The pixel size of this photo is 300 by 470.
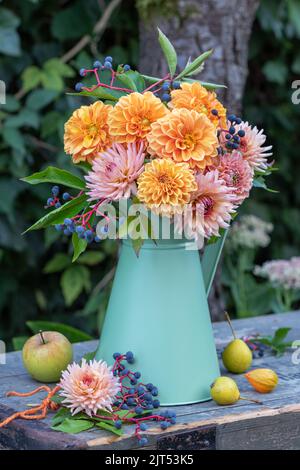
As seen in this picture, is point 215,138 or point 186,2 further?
point 186,2

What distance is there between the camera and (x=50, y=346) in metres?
1.27

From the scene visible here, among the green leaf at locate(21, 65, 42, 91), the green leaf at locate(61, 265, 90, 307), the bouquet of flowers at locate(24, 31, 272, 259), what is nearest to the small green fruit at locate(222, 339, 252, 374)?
the bouquet of flowers at locate(24, 31, 272, 259)

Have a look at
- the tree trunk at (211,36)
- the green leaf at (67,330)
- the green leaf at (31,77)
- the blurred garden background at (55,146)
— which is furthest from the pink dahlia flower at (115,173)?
the green leaf at (31,77)

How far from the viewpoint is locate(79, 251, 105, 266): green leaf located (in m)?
2.31

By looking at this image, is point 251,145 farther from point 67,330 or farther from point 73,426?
point 67,330

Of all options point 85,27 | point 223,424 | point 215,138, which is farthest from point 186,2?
point 223,424

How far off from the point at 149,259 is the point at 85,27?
1185 millimetres

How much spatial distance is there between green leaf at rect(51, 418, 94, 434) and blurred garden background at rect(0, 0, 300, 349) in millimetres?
1032

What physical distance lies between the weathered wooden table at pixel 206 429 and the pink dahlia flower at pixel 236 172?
29cm

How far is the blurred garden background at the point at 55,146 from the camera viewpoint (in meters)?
2.14

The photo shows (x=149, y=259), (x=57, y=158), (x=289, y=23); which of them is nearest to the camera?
(x=149, y=259)

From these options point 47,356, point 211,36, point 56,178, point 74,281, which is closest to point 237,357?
point 47,356

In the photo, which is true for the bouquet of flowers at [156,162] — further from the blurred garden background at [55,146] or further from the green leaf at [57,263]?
the green leaf at [57,263]
